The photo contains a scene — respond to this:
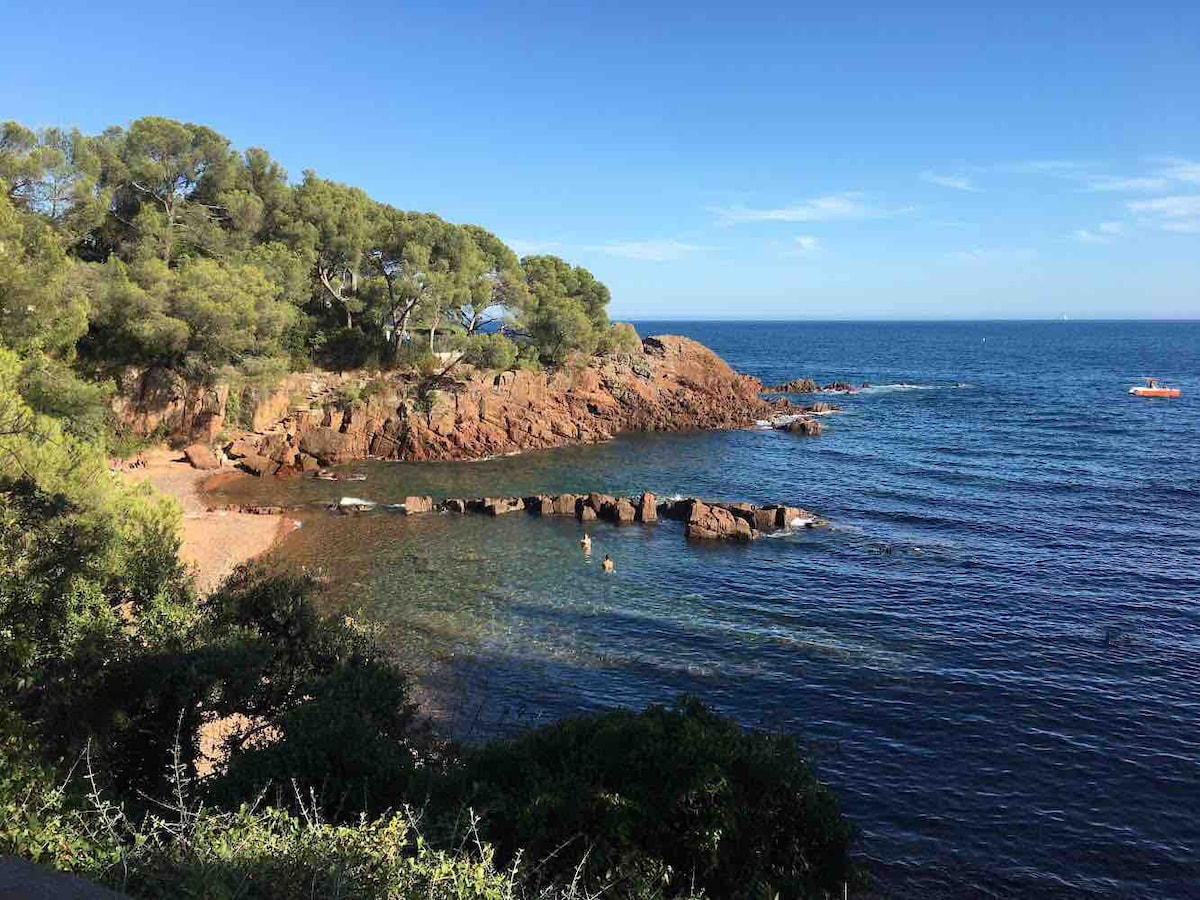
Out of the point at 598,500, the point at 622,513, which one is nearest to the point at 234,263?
the point at 598,500

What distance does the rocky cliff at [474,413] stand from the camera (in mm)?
55125

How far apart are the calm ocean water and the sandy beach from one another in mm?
2026

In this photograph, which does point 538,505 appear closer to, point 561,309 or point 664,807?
point 561,309

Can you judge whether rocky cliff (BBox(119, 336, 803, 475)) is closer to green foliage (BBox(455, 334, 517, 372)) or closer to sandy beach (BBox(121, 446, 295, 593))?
green foliage (BBox(455, 334, 517, 372))

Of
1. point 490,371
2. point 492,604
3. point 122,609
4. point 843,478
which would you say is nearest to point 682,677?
point 492,604

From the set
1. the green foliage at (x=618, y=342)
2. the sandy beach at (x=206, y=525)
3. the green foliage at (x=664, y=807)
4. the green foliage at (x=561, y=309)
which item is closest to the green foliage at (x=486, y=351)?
the green foliage at (x=561, y=309)

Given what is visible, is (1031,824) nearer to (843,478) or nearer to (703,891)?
(703,891)

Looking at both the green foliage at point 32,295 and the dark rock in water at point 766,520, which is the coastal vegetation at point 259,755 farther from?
the dark rock in water at point 766,520

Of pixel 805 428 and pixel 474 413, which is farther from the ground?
pixel 474 413

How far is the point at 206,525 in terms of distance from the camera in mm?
38812

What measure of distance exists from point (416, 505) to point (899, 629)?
26.9 m

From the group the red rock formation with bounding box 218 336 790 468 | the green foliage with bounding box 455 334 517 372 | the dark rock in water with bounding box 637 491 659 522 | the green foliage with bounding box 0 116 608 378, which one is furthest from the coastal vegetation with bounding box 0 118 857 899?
the green foliage with bounding box 455 334 517 372

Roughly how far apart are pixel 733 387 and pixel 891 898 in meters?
70.6

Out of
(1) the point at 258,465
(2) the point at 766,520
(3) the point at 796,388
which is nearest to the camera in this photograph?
(2) the point at 766,520
